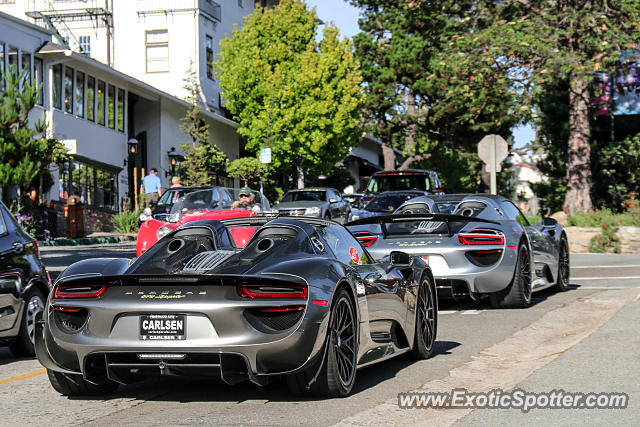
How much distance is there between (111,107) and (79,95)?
10.1 feet

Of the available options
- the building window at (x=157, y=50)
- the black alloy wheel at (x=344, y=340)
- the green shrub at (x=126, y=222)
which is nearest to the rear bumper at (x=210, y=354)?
the black alloy wheel at (x=344, y=340)

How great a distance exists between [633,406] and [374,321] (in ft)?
6.46

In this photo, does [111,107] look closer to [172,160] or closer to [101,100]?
[101,100]

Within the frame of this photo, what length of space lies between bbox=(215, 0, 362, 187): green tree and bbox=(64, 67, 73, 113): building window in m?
10.0

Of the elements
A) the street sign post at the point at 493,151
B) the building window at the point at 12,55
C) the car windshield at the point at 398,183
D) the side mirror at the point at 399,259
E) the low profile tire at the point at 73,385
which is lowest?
the low profile tire at the point at 73,385

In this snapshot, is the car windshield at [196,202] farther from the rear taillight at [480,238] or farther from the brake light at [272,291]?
the brake light at [272,291]

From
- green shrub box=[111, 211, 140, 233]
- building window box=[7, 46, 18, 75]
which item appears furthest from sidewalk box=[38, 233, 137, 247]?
building window box=[7, 46, 18, 75]

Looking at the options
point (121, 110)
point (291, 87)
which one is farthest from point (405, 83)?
point (121, 110)

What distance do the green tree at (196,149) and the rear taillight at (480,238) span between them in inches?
1091

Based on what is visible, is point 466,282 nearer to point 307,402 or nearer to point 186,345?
point 307,402

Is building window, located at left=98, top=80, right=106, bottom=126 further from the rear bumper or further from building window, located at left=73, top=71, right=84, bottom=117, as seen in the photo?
the rear bumper

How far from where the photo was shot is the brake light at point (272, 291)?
19.5 ft

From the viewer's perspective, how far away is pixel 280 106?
1716 inches

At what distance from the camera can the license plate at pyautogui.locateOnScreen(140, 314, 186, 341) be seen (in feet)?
19.4
